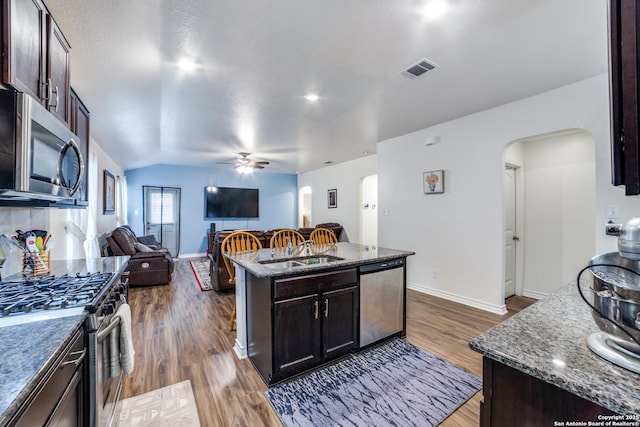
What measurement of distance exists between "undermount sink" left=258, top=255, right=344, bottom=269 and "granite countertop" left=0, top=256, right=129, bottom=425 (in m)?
1.34

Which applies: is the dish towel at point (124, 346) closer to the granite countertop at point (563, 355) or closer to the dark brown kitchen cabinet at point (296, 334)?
the dark brown kitchen cabinet at point (296, 334)

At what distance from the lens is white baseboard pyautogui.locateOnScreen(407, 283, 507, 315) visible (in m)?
3.43

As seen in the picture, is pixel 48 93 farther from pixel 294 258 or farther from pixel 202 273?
pixel 202 273

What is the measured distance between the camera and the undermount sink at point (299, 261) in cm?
230

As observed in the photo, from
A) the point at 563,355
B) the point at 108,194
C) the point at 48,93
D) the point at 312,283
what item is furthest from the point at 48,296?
the point at 108,194

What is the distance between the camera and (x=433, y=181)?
4.07 m

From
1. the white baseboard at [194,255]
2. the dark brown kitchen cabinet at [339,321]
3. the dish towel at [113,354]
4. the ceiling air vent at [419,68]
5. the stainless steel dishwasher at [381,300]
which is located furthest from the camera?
the white baseboard at [194,255]

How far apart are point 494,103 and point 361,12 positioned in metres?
2.38

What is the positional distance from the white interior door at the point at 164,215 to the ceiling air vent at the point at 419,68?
715 cm

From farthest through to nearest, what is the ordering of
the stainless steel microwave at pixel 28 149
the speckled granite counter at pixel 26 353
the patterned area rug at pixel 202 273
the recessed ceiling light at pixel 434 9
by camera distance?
the patterned area rug at pixel 202 273 < the recessed ceiling light at pixel 434 9 < the stainless steel microwave at pixel 28 149 < the speckled granite counter at pixel 26 353

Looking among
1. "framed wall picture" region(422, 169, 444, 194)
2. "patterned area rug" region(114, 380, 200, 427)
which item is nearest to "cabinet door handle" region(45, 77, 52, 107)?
"patterned area rug" region(114, 380, 200, 427)

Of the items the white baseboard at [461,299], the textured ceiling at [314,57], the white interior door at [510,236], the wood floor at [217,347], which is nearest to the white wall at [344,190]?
the white baseboard at [461,299]

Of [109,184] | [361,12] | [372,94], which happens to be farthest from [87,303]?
[109,184]

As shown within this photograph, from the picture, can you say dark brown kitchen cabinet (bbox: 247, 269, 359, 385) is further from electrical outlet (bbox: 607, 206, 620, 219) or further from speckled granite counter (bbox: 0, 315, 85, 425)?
electrical outlet (bbox: 607, 206, 620, 219)
